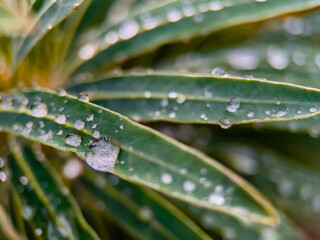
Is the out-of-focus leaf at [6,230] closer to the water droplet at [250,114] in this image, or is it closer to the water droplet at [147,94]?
the water droplet at [147,94]

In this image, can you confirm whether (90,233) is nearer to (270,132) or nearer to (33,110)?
(33,110)

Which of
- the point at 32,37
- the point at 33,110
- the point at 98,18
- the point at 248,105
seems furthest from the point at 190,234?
the point at 98,18

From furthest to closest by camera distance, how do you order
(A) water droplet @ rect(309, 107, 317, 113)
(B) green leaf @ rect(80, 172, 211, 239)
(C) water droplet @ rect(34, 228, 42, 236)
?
(B) green leaf @ rect(80, 172, 211, 239) → (C) water droplet @ rect(34, 228, 42, 236) → (A) water droplet @ rect(309, 107, 317, 113)

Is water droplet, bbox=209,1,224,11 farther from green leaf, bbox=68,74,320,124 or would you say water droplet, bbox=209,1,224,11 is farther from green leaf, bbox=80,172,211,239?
green leaf, bbox=80,172,211,239

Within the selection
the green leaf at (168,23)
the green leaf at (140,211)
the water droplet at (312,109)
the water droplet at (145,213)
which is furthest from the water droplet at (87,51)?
the water droplet at (312,109)

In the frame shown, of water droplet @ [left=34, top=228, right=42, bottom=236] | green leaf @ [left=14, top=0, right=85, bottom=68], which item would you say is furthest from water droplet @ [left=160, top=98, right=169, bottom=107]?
water droplet @ [left=34, top=228, right=42, bottom=236]

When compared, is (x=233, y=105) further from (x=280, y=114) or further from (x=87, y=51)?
(x=87, y=51)
